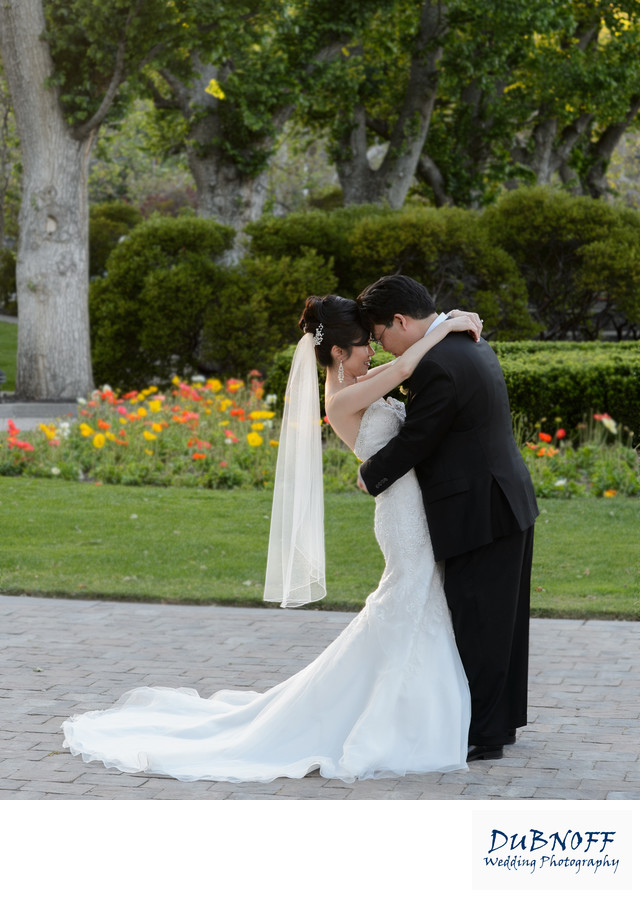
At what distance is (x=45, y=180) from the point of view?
15.9 metres

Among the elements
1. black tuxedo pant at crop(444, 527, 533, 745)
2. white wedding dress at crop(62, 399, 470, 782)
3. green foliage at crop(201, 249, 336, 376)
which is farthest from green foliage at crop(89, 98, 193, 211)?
black tuxedo pant at crop(444, 527, 533, 745)

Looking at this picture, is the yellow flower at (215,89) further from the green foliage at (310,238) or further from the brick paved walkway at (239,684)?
the brick paved walkway at (239,684)

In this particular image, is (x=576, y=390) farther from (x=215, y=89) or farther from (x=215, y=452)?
(x=215, y=89)

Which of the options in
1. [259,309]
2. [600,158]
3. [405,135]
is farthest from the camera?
[600,158]

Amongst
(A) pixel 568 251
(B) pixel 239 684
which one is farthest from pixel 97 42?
(B) pixel 239 684

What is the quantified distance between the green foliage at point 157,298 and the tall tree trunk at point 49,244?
0.45m

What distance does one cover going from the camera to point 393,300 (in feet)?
13.7

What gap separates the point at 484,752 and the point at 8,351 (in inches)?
884

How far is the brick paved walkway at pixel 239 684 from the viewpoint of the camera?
3.95 meters

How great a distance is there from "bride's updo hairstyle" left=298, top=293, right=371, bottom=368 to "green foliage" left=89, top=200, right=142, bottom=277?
2047 centimetres

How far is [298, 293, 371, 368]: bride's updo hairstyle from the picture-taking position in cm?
427

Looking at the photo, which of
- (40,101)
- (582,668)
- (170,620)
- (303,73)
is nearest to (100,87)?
(40,101)
